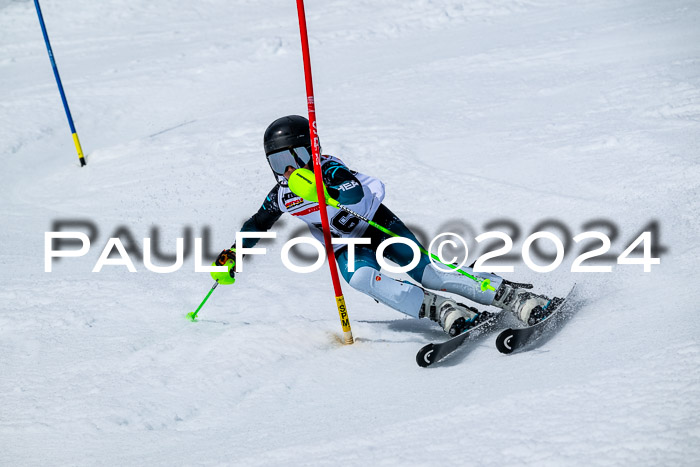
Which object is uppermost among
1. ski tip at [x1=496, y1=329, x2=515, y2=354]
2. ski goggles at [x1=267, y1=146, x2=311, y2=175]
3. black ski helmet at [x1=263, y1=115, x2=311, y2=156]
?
black ski helmet at [x1=263, y1=115, x2=311, y2=156]

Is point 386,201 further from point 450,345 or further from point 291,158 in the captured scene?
point 450,345

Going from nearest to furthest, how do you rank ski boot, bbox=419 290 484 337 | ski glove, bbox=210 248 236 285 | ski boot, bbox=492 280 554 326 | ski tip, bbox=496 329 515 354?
ski tip, bbox=496 329 515 354, ski boot, bbox=492 280 554 326, ski boot, bbox=419 290 484 337, ski glove, bbox=210 248 236 285

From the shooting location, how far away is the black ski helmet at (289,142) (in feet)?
13.7

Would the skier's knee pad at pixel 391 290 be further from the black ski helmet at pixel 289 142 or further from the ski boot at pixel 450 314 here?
the black ski helmet at pixel 289 142

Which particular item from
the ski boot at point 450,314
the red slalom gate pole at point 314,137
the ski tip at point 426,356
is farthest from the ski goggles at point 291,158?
the ski tip at point 426,356

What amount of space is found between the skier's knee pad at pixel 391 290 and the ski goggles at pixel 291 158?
32.9 inches

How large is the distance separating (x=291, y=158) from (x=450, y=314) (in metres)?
1.49

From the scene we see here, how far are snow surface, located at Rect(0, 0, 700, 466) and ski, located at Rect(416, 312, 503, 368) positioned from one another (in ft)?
0.35

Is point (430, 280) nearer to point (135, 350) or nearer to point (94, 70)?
point (135, 350)

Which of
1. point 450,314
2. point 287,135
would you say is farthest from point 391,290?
point 287,135

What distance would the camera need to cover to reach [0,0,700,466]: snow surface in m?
2.91

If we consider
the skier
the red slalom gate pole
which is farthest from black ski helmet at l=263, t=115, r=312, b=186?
the red slalom gate pole

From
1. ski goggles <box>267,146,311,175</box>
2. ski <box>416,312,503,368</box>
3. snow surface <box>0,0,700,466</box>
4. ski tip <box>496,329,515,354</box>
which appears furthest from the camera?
ski goggles <box>267,146,311,175</box>

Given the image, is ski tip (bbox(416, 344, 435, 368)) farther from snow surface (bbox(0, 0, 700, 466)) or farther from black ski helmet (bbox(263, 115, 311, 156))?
black ski helmet (bbox(263, 115, 311, 156))
